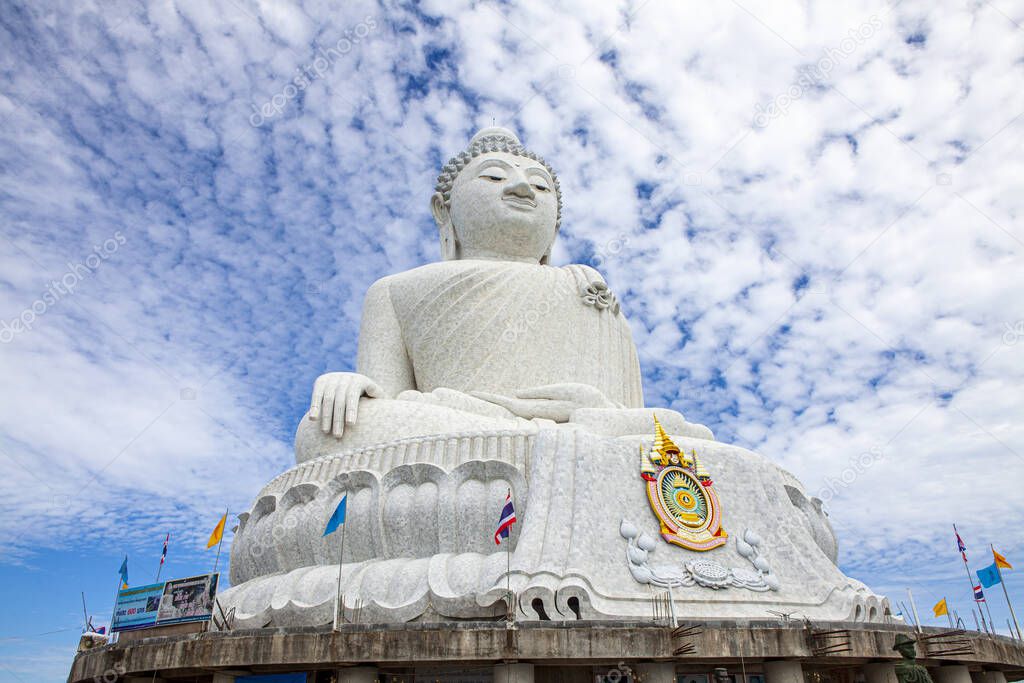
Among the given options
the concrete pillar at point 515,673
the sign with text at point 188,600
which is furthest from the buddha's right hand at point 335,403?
the concrete pillar at point 515,673

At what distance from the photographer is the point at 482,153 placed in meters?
14.8

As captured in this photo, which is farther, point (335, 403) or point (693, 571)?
point (335, 403)

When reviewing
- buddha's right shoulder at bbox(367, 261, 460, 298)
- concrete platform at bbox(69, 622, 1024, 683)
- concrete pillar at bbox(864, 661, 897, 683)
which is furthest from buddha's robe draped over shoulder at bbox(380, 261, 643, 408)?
concrete pillar at bbox(864, 661, 897, 683)

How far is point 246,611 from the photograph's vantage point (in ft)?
27.8

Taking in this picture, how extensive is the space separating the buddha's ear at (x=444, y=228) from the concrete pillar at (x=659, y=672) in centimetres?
981

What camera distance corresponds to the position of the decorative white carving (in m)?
7.68

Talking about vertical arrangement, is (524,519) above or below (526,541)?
above

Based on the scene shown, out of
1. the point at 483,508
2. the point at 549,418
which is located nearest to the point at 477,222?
the point at 549,418

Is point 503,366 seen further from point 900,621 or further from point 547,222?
point 900,621

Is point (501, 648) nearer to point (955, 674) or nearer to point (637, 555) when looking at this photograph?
point (637, 555)

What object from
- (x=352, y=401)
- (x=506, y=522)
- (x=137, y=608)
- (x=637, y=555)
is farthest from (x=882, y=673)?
(x=137, y=608)

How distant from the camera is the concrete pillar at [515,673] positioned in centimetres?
643

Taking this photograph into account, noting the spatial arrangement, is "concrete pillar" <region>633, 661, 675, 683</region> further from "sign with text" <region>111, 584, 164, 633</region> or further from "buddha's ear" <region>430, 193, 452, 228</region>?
"buddha's ear" <region>430, 193, 452, 228</region>

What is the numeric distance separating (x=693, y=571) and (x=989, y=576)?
530cm
